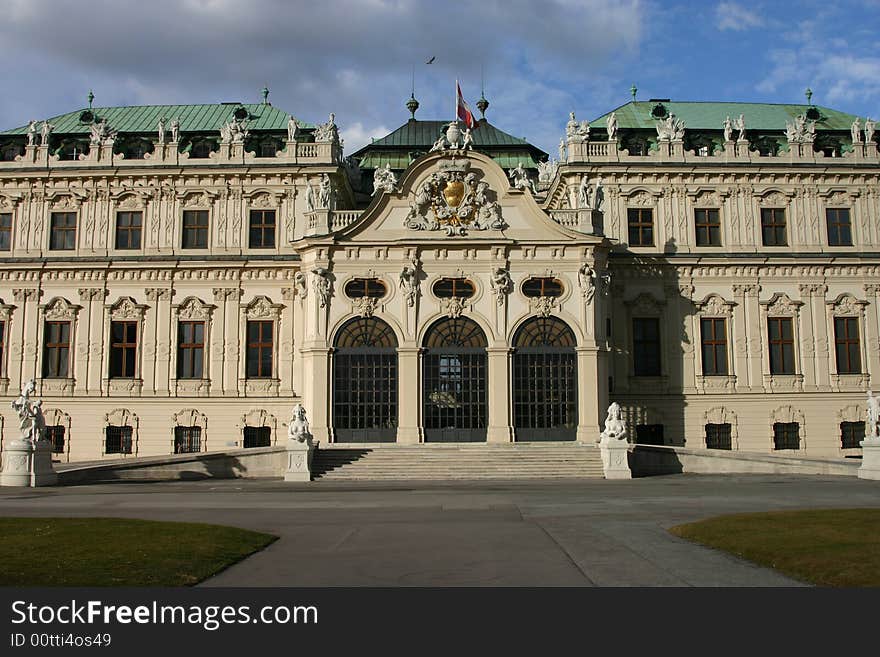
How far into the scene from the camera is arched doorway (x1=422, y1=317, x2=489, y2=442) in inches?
1677

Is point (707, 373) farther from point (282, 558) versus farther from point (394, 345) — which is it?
point (282, 558)

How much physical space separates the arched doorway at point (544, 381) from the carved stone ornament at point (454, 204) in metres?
5.64

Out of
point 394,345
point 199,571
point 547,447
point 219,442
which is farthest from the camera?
point 219,442

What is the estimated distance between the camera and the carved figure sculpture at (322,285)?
141ft

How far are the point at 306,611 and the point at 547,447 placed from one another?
30.4m

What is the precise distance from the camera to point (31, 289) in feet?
160

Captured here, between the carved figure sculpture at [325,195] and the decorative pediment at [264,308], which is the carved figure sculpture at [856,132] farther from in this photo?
the decorative pediment at [264,308]

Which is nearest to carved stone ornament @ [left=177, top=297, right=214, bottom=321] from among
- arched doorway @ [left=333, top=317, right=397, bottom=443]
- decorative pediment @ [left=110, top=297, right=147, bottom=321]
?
decorative pediment @ [left=110, top=297, right=147, bottom=321]

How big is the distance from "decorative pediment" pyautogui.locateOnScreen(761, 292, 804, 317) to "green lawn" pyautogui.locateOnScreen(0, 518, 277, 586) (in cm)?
3771

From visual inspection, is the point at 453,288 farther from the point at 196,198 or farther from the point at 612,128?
the point at 196,198

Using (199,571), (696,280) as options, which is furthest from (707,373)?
(199,571)

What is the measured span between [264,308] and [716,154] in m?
26.4

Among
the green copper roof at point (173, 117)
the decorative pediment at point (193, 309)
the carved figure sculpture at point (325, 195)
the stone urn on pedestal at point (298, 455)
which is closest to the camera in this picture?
the stone urn on pedestal at point (298, 455)

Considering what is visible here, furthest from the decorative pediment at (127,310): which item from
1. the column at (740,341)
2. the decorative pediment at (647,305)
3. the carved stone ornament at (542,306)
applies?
the column at (740,341)
